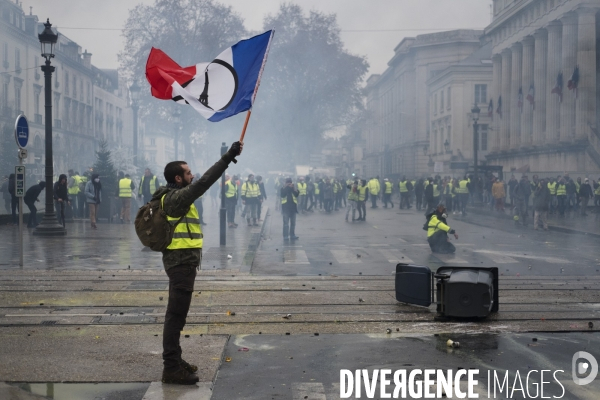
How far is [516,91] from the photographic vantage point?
58406 millimetres

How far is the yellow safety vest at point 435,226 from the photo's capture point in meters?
16.6

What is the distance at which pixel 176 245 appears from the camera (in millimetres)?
5965

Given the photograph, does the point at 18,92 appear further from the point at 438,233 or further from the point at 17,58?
the point at 438,233

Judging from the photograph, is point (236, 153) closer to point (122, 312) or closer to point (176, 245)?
point (176, 245)

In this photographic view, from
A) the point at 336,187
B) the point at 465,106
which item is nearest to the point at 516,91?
the point at 465,106

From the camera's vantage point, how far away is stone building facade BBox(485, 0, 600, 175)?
43812 mm

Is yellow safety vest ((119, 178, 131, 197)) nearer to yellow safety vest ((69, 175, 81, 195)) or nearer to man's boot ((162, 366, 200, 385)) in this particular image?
yellow safety vest ((69, 175, 81, 195))

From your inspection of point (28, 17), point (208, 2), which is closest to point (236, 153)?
point (208, 2)

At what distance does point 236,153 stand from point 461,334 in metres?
3.39

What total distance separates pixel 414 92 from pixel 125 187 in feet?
232

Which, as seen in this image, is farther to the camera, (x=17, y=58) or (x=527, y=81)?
(x=17, y=58)

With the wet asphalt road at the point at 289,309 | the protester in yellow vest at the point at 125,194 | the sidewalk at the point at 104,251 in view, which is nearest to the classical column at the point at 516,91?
the protester in yellow vest at the point at 125,194

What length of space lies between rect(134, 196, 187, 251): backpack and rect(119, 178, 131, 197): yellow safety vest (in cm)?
1935

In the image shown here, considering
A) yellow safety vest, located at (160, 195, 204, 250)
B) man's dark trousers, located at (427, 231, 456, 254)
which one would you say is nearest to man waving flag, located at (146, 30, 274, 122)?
yellow safety vest, located at (160, 195, 204, 250)
